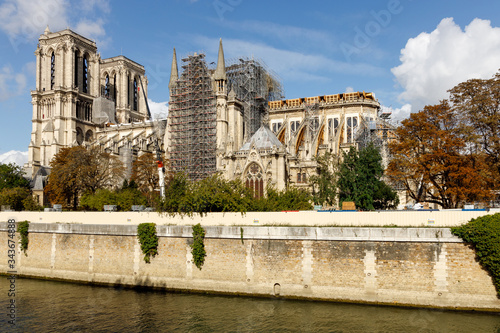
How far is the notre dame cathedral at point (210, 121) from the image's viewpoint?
4944cm

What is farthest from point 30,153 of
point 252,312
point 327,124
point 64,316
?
point 252,312

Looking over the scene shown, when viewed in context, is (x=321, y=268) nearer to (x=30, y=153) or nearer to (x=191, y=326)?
(x=191, y=326)

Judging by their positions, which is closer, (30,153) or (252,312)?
(252,312)

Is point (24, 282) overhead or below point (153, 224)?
below

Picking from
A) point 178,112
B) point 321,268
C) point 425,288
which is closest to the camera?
point 425,288

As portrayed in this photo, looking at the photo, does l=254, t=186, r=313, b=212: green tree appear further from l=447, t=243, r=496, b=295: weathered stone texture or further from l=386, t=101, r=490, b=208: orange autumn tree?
l=447, t=243, r=496, b=295: weathered stone texture

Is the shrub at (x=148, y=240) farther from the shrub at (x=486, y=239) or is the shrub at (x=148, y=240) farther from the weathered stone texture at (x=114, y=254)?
the shrub at (x=486, y=239)

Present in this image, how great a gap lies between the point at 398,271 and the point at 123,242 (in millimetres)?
16422

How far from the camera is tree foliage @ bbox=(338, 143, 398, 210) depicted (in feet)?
119

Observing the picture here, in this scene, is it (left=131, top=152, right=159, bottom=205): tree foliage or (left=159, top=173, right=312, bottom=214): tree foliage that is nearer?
(left=159, top=173, right=312, bottom=214): tree foliage

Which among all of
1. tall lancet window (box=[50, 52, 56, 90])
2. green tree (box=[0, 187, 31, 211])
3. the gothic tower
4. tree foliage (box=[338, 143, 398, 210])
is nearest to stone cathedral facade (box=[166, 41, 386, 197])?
Result: tree foliage (box=[338, 143, 398, 210])

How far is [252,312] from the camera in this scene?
2178 cm

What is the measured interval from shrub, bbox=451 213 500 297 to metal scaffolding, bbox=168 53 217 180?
125ft

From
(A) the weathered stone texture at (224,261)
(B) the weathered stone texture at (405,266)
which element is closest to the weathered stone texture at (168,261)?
(A) the weathered stone texture at (224,261)
